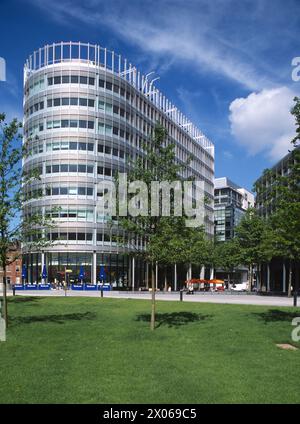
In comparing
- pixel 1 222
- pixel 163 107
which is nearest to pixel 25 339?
pixel 1 222

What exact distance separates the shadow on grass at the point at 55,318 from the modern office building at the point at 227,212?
131273mm

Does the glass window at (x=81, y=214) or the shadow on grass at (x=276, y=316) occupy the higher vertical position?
the glass window at (x=81, y=214)

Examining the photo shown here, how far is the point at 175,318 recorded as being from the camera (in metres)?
22.9

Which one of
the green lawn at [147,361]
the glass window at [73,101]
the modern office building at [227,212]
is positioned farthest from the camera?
the modern office building at [227,212]

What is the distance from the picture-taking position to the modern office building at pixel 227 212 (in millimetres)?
159875

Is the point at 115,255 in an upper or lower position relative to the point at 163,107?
lower

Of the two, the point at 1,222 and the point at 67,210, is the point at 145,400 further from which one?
the point at 67,210

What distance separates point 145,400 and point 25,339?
8.28m

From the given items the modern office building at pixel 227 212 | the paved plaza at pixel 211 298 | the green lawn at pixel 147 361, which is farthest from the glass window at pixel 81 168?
the modern office building at pixel 227 212

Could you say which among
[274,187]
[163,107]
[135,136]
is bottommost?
[274,187]

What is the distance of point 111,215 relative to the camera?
19938mm

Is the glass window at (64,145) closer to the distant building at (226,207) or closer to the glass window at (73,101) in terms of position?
the glass window at (73,101)

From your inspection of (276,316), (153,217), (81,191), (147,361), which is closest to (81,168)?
(81,191)
